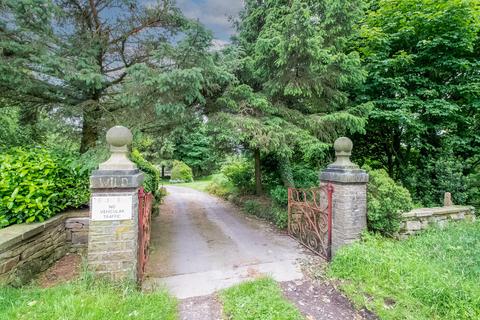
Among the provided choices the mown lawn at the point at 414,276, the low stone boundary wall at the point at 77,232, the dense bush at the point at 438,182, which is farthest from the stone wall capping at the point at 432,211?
the low stone boundary wall at the point at 77,232

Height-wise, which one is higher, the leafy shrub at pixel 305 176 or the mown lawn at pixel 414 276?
the leafy shrub at pixel 305 176

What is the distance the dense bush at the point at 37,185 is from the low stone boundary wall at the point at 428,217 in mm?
5975

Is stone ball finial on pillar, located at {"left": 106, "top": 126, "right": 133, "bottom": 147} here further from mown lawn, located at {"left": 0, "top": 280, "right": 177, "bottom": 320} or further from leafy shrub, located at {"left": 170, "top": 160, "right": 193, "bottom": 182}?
leafy shrub, located at {"left": 170, "top": 160, "right": 193, "bottom": 182}

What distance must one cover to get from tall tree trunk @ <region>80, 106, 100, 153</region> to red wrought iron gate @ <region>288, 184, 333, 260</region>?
439cm

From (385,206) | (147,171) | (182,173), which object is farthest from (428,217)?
(182,173)

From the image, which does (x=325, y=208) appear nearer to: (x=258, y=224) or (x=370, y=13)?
(x=258, y=224)

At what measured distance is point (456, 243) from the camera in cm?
416

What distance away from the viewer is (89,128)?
544cm

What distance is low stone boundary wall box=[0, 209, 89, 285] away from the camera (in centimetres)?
305

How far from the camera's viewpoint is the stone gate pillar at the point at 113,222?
118 inches

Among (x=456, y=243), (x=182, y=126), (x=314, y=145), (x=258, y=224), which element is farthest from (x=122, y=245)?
(x=456, y=243)

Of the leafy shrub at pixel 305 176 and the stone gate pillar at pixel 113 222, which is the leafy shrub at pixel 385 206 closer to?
the leafy shrub at pixel 305 176

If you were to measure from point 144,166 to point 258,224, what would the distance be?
4.16m

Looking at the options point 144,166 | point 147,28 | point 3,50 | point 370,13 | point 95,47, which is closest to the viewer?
point 3,50
